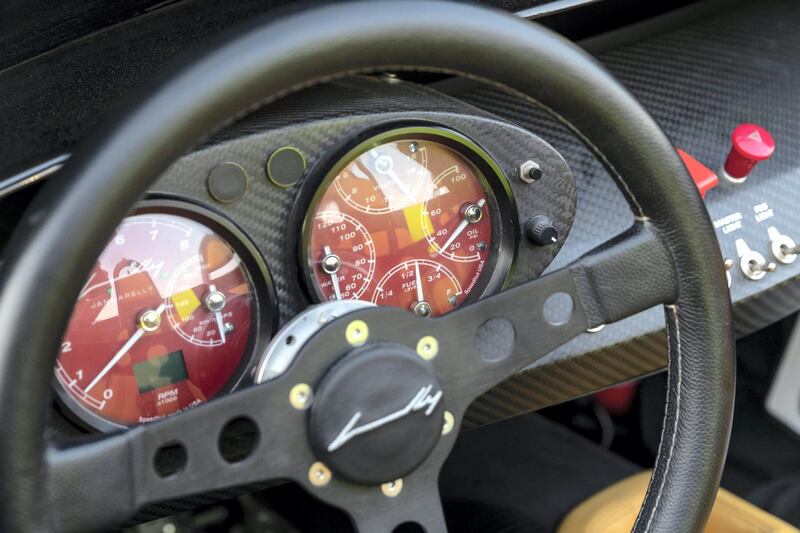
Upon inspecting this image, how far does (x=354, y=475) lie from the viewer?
0.99 metres

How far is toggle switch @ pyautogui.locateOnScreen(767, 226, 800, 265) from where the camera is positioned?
63.5 inches

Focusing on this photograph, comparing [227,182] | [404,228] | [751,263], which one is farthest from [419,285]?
[751,263]

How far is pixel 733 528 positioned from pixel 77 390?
1.07 m

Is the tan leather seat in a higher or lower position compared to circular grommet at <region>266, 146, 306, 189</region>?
lower

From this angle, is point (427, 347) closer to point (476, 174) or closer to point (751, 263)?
point (476, 174)

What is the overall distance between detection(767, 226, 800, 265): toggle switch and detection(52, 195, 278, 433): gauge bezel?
0.84m

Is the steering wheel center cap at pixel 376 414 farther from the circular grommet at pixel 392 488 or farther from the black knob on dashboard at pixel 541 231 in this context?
the black knob on dashboard at pixel 541 231

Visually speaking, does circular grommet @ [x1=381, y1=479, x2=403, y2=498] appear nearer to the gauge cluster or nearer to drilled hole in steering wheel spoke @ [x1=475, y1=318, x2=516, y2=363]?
drilled hole in steering wheel spoke @ [x1=475, y1=318, x2=516, y2=363]

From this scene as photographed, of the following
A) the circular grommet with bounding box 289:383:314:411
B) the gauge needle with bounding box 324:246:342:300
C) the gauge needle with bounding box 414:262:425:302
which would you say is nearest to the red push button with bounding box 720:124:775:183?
the gauge needle with bounding box 414:262:425:302

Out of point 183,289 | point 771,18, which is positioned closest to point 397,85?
point 183,289

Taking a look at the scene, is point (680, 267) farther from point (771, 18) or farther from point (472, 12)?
point (771, 18)

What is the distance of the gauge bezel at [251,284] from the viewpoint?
45.3 inches
